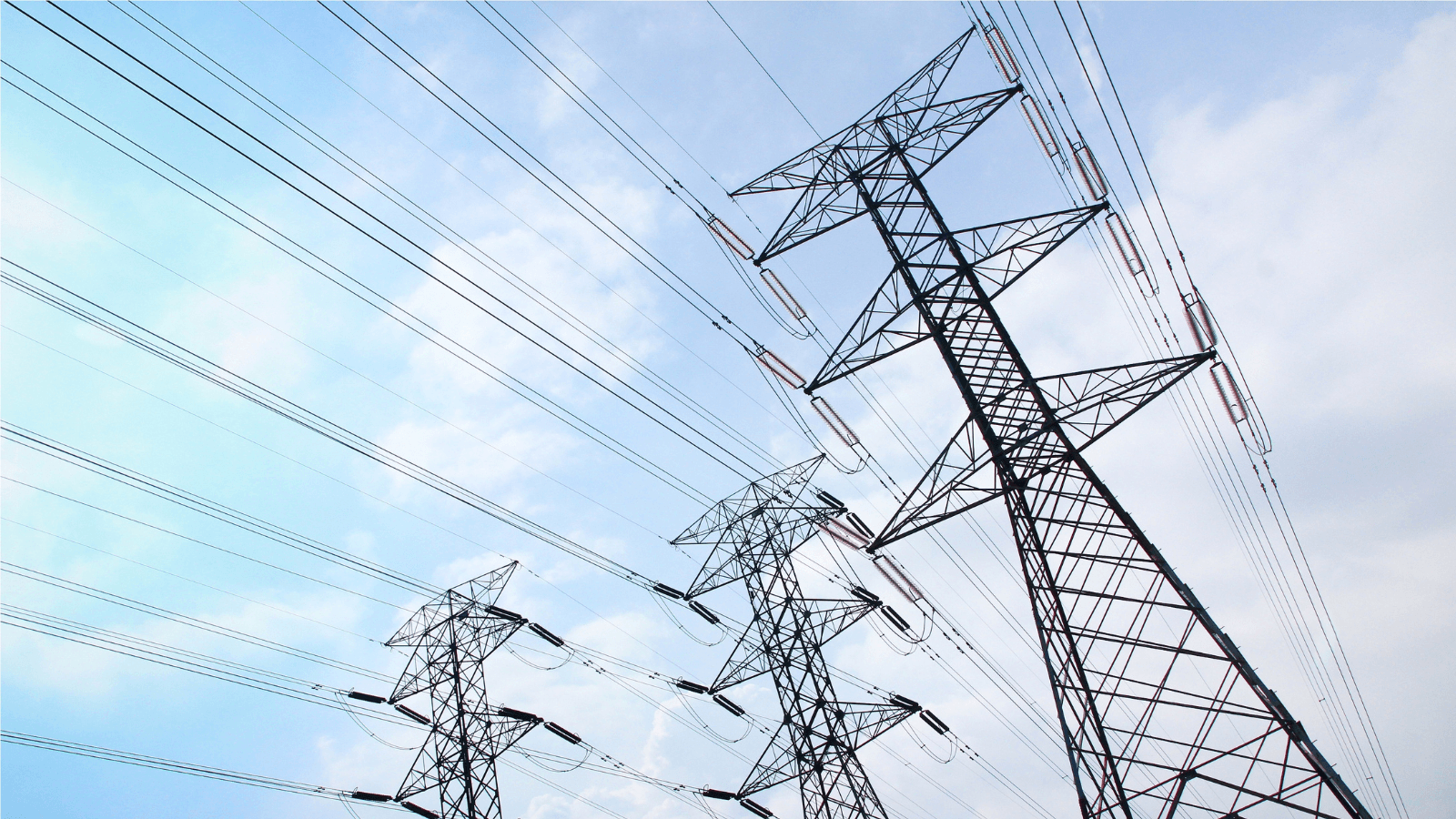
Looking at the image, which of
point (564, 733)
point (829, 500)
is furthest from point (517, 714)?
point (829, 500)

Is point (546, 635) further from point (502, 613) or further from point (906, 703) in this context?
point (906, 703)

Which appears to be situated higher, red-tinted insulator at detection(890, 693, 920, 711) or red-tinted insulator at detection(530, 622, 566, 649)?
red-tinted insulator at detection(530, 622, 566, 649)

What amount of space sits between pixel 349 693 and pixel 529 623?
4956mm

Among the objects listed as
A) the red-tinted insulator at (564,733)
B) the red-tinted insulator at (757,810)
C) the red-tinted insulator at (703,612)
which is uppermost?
the red-tinted insulator at (703,612)

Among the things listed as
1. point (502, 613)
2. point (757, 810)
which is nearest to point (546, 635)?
point (502, 613)

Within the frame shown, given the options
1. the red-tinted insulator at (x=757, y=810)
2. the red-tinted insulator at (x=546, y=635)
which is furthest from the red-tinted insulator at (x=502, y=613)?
the red-tinted insulator at (x=757, y=810)

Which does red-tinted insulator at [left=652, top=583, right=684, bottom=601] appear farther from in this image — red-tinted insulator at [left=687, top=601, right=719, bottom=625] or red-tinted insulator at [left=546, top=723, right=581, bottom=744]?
red-tinted insulator at [left=546, top=723, right=581, bottom=744]

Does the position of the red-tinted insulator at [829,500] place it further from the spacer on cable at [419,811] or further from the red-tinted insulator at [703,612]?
the spacer on cable at [419,811]

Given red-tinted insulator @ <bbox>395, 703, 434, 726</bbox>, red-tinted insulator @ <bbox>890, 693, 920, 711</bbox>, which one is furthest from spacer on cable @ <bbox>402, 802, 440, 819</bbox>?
red-tinted insulator @ <bbox>890, 693, 920, 711</bbox>

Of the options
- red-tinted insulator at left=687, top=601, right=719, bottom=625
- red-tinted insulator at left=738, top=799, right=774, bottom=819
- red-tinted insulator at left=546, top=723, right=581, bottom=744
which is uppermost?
red-tinted insulator at left=687, top=601, right=719, bottom=625

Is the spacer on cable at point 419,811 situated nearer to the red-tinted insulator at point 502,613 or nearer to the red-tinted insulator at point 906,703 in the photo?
the red-tinted insulator at point 502,613

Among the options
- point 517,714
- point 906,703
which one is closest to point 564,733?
point 517,714

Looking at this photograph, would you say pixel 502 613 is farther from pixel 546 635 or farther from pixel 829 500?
pixel 829 500

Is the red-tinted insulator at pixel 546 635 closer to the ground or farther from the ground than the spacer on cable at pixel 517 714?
farther from the ground
